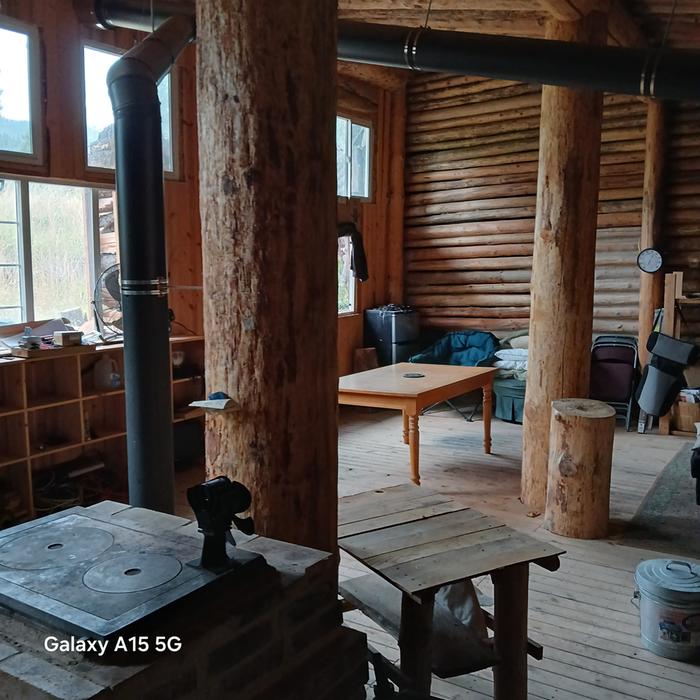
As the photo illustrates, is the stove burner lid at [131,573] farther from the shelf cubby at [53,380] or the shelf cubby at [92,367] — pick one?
the shelf cubby at [92,367]

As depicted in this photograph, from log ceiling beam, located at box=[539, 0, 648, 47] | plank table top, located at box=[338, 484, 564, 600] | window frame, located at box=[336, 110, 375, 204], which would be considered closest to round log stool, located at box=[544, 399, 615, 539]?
plank table top, located at box=[338, 484, 564, 600]

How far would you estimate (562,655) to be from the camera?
3330mm

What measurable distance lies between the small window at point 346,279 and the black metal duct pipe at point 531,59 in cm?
442

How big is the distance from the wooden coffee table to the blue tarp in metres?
1.77

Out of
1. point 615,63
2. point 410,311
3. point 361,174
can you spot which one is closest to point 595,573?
point 615,63

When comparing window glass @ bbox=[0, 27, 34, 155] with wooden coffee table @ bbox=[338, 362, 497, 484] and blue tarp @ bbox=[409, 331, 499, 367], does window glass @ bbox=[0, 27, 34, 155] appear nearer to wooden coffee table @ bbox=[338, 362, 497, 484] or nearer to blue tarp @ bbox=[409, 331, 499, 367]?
wooden coffee table @ bbox=[338, 362, 497, 484]

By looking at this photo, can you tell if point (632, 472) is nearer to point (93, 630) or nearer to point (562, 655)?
point (562, 655)

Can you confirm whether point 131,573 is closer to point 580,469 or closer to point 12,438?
point 580,469

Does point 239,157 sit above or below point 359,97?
below

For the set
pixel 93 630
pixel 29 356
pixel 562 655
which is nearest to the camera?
pixel 93 630

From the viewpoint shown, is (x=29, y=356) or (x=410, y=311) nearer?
(x=29, y=356)

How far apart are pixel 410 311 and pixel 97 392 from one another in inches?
190

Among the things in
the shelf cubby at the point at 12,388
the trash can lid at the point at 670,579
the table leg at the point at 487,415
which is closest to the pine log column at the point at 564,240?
the table leg at the point at 487,415

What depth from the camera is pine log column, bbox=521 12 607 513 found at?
4.92 metres
